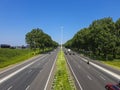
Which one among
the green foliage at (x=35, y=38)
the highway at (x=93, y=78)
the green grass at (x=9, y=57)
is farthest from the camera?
the green foliage at (x=35, y=38)

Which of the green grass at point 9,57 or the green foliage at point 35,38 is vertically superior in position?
the green foliage at point 35,38

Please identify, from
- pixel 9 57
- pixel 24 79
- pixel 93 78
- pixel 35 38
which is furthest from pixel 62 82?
pixel 35 38

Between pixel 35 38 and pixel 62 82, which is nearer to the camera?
pixel 62 82

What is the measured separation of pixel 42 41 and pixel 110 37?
224 ft

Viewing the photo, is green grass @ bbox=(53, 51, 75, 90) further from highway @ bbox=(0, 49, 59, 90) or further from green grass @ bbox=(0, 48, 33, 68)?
green grass @ bbox=(0, 48, 33, 68)

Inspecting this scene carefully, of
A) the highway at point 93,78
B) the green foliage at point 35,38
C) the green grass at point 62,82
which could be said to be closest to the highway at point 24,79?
the green grass at point 62,82

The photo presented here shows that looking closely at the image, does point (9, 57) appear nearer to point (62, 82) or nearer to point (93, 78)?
point (93, 78)

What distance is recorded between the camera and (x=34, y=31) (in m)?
148

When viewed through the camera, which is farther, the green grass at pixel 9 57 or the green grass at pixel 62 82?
the green grass at pixel 9 57

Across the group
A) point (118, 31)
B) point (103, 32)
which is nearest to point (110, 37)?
point (103, 32)

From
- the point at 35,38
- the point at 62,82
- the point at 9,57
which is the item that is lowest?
the point at 62,82

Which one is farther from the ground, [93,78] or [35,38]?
[35,38]

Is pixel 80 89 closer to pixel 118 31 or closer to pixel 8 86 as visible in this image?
pixel 8 86

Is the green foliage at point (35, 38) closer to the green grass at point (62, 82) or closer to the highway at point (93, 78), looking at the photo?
the highway at point (93, 78)
